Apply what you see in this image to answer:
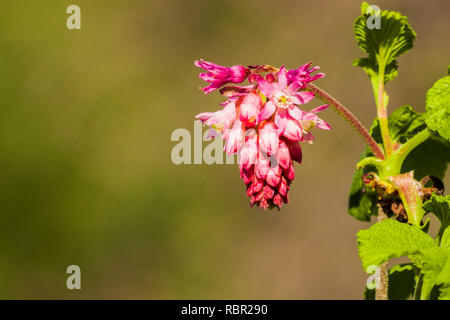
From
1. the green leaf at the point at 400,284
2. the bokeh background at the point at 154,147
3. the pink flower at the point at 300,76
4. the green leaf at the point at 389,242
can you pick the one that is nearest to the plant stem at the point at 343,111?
the pink flower at the point at 300,76

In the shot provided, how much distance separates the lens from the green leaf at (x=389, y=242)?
1182 millimetres

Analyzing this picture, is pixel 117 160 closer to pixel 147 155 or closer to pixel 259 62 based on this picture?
pixel 147 155

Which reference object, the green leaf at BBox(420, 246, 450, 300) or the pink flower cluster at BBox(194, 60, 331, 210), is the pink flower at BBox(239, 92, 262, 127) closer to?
the pink flower cluster at BBox(194, 60, 331, 210)

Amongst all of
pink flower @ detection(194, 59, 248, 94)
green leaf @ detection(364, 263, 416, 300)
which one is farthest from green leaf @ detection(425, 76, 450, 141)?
green leaf @ detection(364, 263, 416, 300)

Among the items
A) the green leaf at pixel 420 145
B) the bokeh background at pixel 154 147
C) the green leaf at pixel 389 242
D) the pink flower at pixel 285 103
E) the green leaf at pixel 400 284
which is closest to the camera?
the green leaf at pixel 389 242

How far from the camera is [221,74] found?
1.33 m

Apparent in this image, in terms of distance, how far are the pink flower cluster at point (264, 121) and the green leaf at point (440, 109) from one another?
26 cm

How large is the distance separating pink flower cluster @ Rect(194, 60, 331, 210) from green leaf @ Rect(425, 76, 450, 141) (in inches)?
10.0

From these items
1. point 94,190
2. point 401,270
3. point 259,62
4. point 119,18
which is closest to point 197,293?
point 94,190

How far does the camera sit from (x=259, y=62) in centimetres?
557

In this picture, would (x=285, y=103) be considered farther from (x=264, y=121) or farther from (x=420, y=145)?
(x=420, y=145)

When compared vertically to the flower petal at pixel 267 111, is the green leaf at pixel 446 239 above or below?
below

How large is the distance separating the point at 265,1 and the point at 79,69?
2.07 meters

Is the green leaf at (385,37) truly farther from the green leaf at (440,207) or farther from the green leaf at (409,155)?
the green leaf at (440,207)
